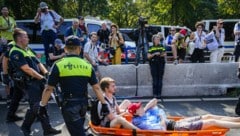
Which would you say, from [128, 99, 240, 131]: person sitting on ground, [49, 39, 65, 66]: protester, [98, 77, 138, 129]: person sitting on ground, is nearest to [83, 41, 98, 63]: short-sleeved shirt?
[49, 39, 65, 66]: protester

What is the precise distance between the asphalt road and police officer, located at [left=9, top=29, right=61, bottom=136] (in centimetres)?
57

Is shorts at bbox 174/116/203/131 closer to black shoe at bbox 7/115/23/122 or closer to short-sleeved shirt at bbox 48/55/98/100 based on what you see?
short-sleeved shirt at bbox 48/55/98/100

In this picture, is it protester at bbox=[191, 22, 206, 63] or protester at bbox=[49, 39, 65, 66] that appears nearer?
protester at bbox=[49, 39, 65, 66]

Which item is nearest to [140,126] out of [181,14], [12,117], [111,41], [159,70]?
[12,117]

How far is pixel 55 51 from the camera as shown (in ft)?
36.2

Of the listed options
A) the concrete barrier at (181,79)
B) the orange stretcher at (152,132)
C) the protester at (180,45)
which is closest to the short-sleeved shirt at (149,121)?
the orange stretcher at (152,132)

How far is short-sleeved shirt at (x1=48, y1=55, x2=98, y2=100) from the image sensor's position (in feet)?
17.0

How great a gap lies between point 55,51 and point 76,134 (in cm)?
611

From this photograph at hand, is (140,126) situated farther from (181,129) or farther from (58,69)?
(58,69)

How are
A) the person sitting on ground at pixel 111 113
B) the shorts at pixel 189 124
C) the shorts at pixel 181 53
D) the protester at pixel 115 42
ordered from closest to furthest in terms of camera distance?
the person sitting on ground at pixel 111 113
the shorts at pixel 189 124
the protester at pixel 115 42
the shorts at pixel 181 53

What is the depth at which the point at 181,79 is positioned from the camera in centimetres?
1094

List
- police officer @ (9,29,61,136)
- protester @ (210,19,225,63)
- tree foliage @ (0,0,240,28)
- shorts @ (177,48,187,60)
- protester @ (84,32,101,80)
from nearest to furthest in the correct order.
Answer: police officer @ (9,29,61,136)
protester @ (84,32,101,80)
protester @ (210,19,225,63)
shorts @ (177,48,187,60)
tree foliage @ (0,0,240,28)

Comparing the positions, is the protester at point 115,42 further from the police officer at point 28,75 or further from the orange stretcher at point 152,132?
the orange stretcher at point 152,132

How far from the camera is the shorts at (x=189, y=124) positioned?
6.45 meters
